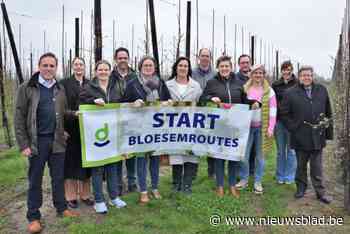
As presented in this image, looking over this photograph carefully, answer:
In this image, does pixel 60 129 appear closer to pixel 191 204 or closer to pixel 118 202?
pixel 118 202

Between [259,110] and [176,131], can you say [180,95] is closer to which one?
[176,131]

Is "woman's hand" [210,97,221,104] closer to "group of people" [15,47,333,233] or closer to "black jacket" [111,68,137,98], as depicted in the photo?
"group of people" [15,47,333,233]

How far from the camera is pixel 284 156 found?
6.13m

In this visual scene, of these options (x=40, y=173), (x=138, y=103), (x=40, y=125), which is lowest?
(x=40, y=173)

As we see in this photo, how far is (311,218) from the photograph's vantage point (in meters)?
4.81

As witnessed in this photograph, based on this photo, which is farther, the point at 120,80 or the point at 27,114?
the point at 120,80

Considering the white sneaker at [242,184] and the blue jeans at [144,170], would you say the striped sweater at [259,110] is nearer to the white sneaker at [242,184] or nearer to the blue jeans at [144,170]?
the white sneaker at [242,184]

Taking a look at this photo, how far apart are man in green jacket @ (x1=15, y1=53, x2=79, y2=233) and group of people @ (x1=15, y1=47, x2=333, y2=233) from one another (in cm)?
1

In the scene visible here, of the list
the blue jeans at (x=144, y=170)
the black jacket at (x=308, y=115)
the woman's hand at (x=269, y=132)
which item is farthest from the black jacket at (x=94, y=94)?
the black jacket at (x=308, y=115)

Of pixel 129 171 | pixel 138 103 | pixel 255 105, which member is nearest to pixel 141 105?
pixel 138 103

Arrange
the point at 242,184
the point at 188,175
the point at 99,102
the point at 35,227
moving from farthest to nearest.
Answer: the point at 242,184 < the point at 188,175 < the point at 99,102 < the point at 35,227

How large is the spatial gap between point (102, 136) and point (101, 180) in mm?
601

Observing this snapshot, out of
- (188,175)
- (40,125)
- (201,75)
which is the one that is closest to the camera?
(40,125)

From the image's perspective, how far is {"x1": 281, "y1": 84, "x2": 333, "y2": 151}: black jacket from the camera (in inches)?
202
